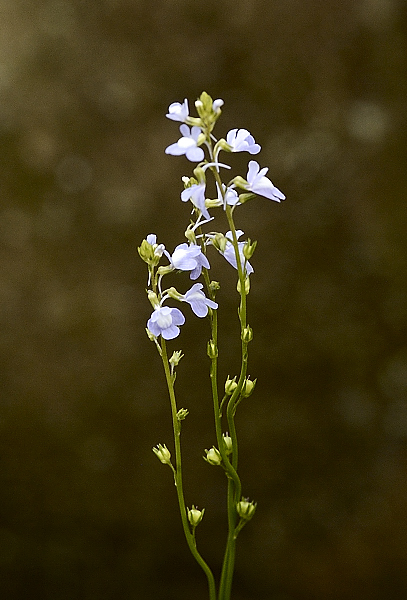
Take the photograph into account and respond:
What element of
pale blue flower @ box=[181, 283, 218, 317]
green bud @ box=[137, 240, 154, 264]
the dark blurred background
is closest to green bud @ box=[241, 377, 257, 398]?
pale blue flower @ box=[181, 283, 218, 317]

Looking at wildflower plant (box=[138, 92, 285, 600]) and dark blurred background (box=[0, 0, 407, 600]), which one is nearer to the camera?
wildflower plant (box=[138, 92, 285, 600])

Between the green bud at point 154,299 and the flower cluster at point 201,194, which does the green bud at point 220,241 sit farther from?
the green bud at point 154,299

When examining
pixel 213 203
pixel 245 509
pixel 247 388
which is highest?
pixel 213 203

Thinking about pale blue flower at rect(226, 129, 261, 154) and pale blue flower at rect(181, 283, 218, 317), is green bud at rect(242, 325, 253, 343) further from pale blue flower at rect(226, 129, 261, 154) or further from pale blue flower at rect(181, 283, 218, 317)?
pale blue flower at rect(226, 129, 261, 154)

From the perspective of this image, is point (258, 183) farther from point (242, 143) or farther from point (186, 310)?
point (186, 310)

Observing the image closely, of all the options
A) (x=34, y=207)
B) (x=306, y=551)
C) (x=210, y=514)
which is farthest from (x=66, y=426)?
(x=306, y=551)

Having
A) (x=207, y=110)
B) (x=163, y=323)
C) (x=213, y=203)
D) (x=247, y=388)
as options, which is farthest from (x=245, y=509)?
(x=207, y=110)

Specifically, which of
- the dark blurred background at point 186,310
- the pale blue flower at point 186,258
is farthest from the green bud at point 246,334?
the dark blurred background at point 186,310

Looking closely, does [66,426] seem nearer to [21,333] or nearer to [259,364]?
[21,333]
